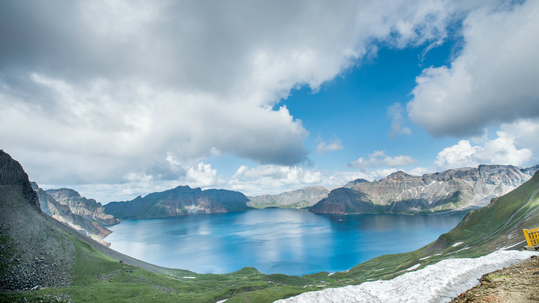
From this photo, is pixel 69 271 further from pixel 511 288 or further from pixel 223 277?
pixel 511 288

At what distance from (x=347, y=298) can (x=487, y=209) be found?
123 metres

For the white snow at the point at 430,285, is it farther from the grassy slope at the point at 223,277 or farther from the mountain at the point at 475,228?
the mountain at the point at 475,228

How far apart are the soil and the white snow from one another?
313 centimetres

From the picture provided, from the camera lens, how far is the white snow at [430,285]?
21025mm

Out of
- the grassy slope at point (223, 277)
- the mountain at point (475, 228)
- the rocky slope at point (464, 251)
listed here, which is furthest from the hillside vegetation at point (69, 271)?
the mountain at point (475, 228)

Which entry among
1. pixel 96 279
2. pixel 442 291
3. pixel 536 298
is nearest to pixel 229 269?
pixel 96 279

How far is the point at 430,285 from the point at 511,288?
8.53 meters

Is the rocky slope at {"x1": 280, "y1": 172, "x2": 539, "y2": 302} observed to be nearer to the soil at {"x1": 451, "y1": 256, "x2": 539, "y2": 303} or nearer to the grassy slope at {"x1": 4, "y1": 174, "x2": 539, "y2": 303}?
the soil at {"x1": 451, "y1": 256, "x2": 539, "y2": 303}

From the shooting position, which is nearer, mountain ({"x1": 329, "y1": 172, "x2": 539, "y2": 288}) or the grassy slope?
the grassy slope

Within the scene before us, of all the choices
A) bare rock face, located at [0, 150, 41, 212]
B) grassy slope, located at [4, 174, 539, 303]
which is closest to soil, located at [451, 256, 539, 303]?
grassy slope, located at [4, 174, 539, 303]

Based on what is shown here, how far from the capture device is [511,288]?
49.9 feet

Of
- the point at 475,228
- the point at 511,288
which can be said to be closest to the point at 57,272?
the point at 511,288

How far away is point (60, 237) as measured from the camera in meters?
61.6

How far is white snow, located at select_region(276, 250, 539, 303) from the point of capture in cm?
2102
